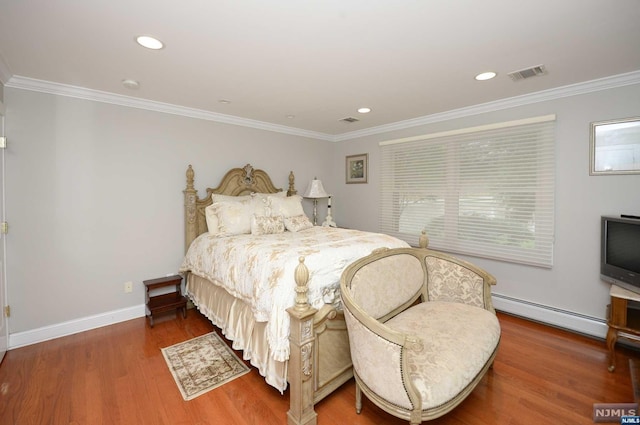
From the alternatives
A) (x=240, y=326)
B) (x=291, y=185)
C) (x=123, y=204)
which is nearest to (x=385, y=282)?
(x=240, y=326)

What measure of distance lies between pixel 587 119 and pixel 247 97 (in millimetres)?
3424

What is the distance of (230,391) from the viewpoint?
208 cm

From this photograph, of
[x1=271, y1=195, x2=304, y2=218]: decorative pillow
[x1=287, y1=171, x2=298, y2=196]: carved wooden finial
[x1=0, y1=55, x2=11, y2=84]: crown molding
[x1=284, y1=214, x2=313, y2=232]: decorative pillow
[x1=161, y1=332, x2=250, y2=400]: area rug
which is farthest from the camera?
[x1=287, y1=171, x2=298, y2=196]: carved wooden finial

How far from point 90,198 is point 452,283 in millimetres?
3650

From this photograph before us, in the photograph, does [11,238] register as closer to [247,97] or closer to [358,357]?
[247,97]

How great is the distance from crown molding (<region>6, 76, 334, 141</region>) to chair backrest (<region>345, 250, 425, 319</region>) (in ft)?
9.26

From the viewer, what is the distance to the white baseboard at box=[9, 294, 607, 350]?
2.72m

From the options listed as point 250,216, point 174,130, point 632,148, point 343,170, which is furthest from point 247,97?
point 632,148

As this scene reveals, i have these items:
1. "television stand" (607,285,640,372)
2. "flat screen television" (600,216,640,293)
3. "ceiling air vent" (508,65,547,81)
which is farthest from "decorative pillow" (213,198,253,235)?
"flat screen television" (600,216,640,293)

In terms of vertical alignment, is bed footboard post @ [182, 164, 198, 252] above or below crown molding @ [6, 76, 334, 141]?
below

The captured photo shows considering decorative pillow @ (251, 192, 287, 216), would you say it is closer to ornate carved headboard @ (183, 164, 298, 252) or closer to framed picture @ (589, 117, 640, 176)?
ornate carved headboard @ (183, 164, 298, 252)

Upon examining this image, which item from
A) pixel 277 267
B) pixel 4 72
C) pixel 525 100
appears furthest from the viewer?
pixel 525 100

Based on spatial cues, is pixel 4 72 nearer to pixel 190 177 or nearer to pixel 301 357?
pixel 190 177

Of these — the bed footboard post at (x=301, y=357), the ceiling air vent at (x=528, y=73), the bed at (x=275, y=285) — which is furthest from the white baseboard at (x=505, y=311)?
the bed footboard post at (x=301, y=357)
